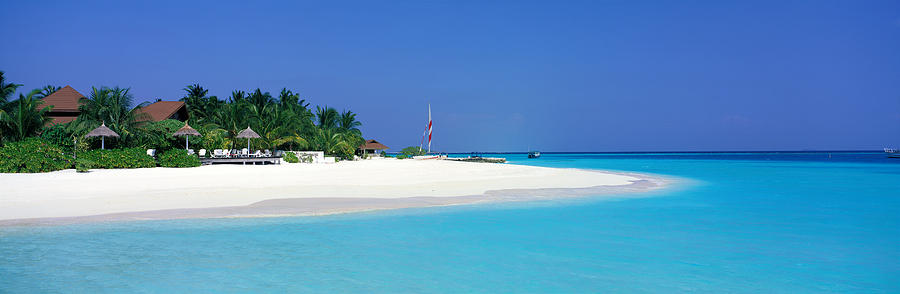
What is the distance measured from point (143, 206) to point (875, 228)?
45.1 feet

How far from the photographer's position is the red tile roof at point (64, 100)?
29.4 meters

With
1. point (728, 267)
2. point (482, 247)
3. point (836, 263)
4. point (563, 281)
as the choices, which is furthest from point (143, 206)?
point (836, 263)

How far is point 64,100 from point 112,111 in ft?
30.4

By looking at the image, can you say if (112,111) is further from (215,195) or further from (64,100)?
(215,195)

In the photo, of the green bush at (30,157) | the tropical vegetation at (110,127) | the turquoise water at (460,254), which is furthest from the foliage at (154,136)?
the turquoise water at (460,254)

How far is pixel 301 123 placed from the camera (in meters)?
38.1

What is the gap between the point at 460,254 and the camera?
7184mm

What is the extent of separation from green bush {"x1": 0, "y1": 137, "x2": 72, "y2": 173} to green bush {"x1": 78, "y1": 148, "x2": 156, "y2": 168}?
185 cm

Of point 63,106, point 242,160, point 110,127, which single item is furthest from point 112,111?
point 63,106

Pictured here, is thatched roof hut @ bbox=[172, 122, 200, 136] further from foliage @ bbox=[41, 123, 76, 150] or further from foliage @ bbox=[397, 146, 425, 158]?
foliage @ bbox=[397, 146, 425, 158]

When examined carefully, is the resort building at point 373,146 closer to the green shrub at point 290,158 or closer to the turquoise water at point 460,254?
the green shrub at point 290,158

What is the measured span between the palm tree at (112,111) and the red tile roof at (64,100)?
7.06 meters

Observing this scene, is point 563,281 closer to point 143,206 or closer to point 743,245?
point 743,245

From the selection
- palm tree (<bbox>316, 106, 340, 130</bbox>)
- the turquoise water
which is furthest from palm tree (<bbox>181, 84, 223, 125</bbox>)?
the turquoise water
